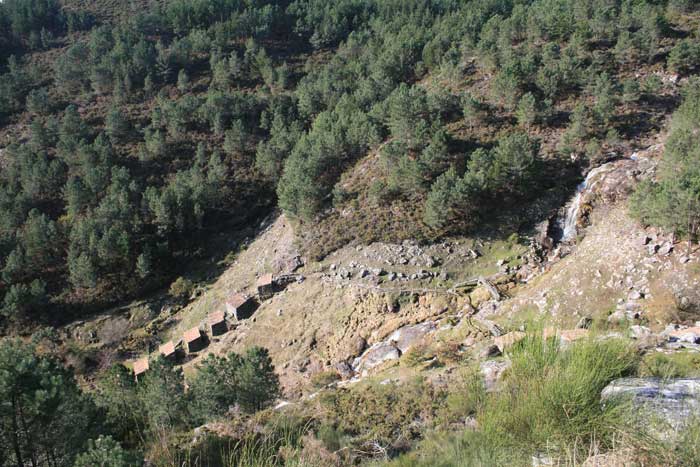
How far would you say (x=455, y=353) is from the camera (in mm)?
15492

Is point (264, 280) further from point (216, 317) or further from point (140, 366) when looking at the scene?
point (140, 366)

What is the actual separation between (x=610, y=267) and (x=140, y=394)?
18.5 m

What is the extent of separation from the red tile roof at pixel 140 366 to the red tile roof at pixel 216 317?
A: 4.27 metres

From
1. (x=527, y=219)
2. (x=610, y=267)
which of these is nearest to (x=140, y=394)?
(x=610, y=267)

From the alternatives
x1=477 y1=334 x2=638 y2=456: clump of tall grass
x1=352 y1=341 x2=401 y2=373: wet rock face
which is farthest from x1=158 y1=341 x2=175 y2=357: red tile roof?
x1=477 y1=334 x2=638 y2=456: clump of tall grass

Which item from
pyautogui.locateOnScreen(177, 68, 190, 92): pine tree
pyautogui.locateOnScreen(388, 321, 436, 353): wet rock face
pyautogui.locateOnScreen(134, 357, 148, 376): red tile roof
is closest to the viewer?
pyautogui.locateOnScreen(388, 321, 436, 353): wet rock face

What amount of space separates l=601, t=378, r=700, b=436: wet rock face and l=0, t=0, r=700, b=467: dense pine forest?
3.88 meters

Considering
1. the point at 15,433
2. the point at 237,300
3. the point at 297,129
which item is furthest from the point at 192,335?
the point at 297,129

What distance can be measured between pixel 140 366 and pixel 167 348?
1725mm

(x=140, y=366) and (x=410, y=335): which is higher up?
(x=410, y=335)

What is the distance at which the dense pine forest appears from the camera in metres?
14.2

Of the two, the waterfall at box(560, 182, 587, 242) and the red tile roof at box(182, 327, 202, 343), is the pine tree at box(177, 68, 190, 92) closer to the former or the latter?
the red tile roof at box(182, 327, 202, 343)

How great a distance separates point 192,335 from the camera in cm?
2680

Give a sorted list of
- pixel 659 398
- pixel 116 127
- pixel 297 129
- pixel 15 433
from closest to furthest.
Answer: pixel 659 398
pixel 15 433
pixel 297 129
pixel 116 127
